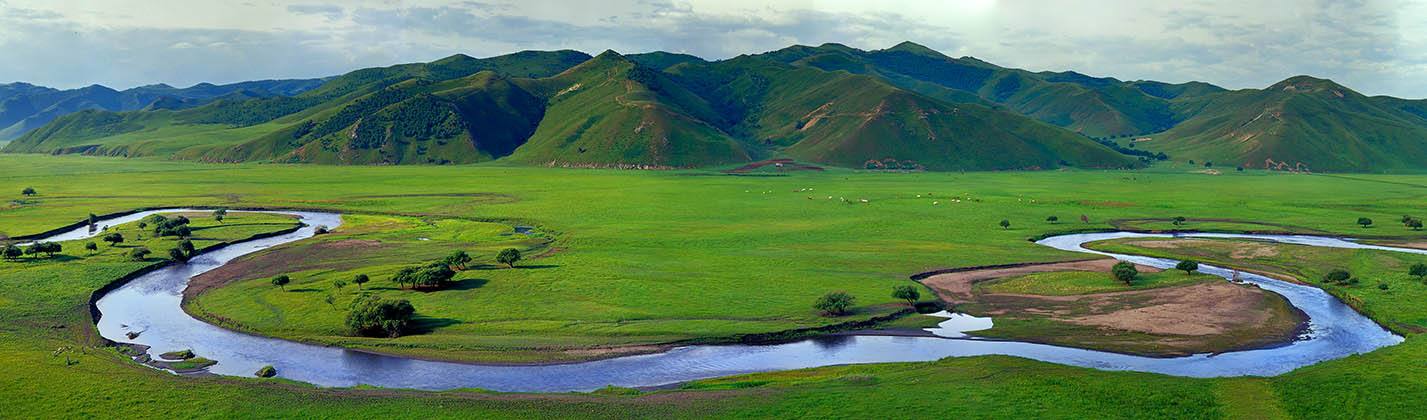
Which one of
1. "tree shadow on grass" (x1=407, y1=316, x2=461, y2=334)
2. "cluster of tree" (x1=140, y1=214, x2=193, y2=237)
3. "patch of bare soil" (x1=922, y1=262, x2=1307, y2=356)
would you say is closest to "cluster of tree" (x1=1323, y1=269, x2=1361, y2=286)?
"patch of bare soil" (x1=922, y1=262, x2=1307, y2=356)

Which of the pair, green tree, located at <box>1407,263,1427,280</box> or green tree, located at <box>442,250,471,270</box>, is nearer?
green tree, located at <box>1407,263,1427,280</box>

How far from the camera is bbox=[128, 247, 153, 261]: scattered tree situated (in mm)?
104875

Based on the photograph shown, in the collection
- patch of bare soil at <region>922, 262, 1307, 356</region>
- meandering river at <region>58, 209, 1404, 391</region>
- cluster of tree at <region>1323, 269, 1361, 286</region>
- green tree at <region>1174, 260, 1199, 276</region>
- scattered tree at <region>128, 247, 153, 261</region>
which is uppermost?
green tree at <region>1174, 260, 1199, 276</region>

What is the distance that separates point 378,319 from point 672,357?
24552 mm

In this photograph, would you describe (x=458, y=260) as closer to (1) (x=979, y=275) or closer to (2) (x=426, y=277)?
(2) (x=426, y=277)

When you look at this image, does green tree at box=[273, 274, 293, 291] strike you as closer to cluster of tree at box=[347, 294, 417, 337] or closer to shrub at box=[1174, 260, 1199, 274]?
cluster of tree at box=[347, 294, 417, 337]

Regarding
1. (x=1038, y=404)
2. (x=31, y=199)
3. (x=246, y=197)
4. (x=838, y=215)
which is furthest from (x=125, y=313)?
(x=31, y=199)

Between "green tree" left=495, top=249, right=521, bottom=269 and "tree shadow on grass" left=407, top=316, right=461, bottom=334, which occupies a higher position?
"green tree" left=495, top=249, right=521, bottom=269

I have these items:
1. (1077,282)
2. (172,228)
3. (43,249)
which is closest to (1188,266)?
(1077,282)

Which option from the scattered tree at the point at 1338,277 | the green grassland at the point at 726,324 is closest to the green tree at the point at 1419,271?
the green grassland at the point at 726,324

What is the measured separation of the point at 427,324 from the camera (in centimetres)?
7369

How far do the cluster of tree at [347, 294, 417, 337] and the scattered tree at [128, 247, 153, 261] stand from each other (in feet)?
170

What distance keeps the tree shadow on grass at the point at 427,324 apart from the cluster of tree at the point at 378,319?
3.04 ft

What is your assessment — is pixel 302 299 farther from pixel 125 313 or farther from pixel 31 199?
pixel 31 199
